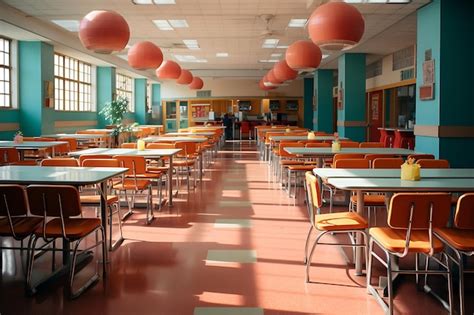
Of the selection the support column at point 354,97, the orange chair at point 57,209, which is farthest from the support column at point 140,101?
the orange chair at point 57,209

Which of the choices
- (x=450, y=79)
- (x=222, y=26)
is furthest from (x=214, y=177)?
(x=450, y=79)

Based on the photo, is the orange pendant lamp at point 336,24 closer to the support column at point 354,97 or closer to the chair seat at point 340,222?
the chair seat at point 340,222

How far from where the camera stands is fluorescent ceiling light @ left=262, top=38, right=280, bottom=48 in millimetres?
12427

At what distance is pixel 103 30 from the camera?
4434 mm

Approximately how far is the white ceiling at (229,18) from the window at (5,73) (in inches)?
40.2

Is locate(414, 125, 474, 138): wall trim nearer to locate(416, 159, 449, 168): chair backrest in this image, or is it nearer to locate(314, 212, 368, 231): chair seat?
locate(416, 159, 449, 168): chair backrest

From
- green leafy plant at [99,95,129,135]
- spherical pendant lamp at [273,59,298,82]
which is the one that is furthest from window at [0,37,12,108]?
spherical pendant lamp at [273,59,298,82]

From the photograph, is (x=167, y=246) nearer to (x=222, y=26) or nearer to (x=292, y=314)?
(x=292, y=314)

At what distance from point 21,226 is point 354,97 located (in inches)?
451

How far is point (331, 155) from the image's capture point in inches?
224

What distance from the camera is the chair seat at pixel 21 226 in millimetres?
3160

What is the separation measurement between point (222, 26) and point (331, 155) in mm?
5559

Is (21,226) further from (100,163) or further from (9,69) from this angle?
(9,69)

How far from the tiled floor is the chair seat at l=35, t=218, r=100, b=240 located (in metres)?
0.39
